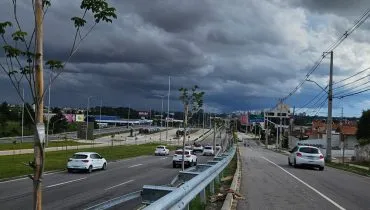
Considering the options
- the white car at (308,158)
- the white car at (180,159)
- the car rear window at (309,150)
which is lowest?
the white car at (180,159)

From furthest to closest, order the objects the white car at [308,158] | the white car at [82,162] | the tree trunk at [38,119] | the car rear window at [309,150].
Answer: the white car at [82,162]
the car rear window at [309,150]
the white car at [308,158]
the tree trunk at [38,119]

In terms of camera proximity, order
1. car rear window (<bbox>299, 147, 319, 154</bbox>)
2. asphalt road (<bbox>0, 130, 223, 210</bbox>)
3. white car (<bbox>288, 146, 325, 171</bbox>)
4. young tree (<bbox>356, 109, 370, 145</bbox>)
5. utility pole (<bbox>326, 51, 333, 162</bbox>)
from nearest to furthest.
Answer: asphalt road (<bbox>0, 130, 223, 210</bbox>) < white car (<bbox>288, 146, 325, 171</bbox>) < car rear window (<bbox>299, 147, 319, 154</bbox>) < utility pole (<bbox>326, 51, 333, 162</bbox>) < young tree (<bbox>356, 109, 370, 145</bbox>)

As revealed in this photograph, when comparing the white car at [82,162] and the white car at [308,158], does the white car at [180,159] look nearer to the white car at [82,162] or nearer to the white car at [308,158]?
the white car at [82,162]

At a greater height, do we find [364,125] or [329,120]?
[329,120]

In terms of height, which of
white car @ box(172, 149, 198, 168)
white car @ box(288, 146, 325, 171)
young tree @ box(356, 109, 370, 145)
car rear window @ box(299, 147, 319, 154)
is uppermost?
young tree @ box(356, 109, 370, 145)

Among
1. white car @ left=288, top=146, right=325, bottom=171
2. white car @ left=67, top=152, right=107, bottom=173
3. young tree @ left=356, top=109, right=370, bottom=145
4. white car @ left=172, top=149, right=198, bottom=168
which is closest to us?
white car @ left=288, top=146, right=325, bottom=171

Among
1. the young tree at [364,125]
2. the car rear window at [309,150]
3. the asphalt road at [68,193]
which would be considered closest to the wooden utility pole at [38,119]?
the asphalt road at [68,193]

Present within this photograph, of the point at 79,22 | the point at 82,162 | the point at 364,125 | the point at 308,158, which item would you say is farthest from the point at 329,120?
the point at 364,125

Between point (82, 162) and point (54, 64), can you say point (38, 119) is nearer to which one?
point (54, 64)

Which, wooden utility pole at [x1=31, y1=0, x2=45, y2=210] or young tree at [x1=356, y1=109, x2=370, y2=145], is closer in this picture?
wooden utility pole at [x1=31, y1=0, x2=45, y2=210]

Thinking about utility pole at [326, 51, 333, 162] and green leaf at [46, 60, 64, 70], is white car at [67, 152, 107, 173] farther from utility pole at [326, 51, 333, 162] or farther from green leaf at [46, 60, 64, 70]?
green leaf at [46, 60, 64, 70]

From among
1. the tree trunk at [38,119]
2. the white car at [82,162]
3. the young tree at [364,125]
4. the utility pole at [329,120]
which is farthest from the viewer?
the young tree at [364,125]

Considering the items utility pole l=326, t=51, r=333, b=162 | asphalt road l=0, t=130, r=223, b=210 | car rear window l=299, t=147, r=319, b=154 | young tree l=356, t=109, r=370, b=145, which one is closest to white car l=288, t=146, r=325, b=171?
car rear window l=299, t=147, r=319, b=154

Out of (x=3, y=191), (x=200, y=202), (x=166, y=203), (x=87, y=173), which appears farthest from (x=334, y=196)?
(x=87, y=173)
